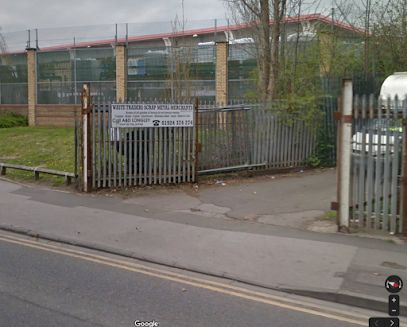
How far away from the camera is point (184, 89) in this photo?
2294 centimetres

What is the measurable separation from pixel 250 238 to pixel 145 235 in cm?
157

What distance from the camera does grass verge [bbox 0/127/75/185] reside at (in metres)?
13.4

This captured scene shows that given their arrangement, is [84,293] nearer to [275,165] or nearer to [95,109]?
[95,109]

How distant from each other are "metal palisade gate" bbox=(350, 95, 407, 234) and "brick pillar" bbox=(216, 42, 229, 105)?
1760cm

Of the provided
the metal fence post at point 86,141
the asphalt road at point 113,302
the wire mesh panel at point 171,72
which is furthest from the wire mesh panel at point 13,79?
the asphalt road at point 113,302

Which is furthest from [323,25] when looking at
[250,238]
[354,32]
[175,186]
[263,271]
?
[263,271]

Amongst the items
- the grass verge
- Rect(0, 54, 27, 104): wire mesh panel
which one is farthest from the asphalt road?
Rect(0, 54, 27, 104): wire mesh panel

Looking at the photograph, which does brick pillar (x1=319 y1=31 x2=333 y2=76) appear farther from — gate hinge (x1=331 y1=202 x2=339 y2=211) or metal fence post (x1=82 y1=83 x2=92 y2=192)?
gate hinge (x1=331 y1=202 x2=339 y2=211)

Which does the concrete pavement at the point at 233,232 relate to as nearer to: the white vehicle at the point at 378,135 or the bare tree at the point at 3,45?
the white vehicle at the point at 378,135

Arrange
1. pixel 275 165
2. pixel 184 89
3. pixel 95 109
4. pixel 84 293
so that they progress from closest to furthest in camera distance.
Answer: pixel 84 293 → pixel 95 109 → pixel 275 165 → pixel 184 89

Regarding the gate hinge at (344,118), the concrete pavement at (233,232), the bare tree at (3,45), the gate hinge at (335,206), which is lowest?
the concrete pavement at (233,232)

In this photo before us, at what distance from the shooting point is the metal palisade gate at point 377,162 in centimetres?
721

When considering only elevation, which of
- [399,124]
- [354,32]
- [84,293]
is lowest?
[84,293]

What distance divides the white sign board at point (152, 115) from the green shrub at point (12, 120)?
63.5ft
